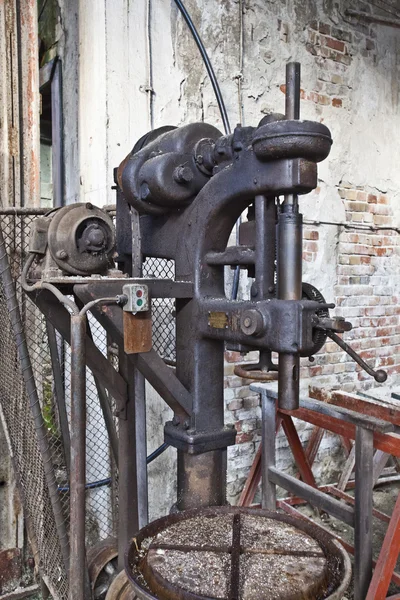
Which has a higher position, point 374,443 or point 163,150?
point 163,150

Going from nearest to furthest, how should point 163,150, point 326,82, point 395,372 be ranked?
point 163,150, point 326,82, point 395,372

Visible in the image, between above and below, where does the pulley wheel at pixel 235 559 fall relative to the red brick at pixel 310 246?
below

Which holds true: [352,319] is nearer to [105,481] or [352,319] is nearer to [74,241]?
[105,481]

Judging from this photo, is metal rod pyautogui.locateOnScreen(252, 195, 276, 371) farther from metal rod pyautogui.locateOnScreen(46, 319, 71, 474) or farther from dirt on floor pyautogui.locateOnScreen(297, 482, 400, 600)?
dirt on floor pyautogui.locateOnScreen(297, 482, 400, 600)

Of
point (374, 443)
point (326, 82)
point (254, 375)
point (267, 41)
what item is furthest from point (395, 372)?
point (254, 375)

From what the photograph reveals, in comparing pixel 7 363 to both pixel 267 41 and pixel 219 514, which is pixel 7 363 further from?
pixel 267 41

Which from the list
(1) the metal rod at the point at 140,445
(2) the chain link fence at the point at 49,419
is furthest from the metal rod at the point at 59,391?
(1) the metal rod at the point at 140,445

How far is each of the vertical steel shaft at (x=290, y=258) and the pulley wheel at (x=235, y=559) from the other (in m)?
0.34

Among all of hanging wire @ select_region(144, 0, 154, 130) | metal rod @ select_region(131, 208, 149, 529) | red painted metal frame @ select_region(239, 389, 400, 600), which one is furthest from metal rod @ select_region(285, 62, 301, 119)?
hanging wire @ select_region(144, 0, 154, 130)

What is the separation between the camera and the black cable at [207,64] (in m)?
2.50

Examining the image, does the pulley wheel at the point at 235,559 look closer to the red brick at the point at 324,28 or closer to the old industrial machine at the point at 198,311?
the old industrial machine at the point at 198,311

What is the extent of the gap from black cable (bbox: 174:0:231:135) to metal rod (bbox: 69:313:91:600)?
1671 mm

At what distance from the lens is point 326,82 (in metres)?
3.01

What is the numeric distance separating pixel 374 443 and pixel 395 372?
1.54m
